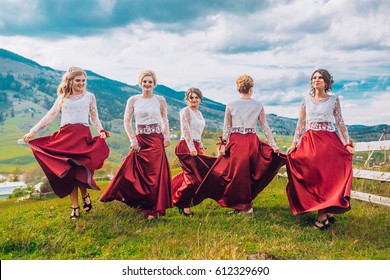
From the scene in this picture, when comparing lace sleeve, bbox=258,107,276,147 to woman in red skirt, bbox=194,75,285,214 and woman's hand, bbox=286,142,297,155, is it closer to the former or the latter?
woman in red skirt, bbox=194,75,285,214

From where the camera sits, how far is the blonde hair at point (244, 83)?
7.89 meters

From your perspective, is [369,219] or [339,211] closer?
[339,211]

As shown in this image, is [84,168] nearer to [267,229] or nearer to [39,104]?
[267,229]

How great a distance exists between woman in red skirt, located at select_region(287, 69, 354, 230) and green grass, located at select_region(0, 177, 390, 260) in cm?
56

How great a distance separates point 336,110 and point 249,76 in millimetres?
1747

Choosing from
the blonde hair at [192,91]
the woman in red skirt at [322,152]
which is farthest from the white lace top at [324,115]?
the blonde hair at [192,91]

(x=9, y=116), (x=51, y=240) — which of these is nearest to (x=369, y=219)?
(x=51, y=240)

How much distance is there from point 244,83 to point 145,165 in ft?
8.15

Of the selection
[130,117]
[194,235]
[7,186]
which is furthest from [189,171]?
[7,186]

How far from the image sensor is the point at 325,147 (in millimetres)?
7398

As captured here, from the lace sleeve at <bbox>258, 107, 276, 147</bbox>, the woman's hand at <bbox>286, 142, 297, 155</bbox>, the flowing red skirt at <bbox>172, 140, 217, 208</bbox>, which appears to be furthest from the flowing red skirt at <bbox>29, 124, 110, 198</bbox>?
the woman's hand at <bbox>286, 142, 297, 155</bbox>

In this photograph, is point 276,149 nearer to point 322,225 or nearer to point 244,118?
point 244,118

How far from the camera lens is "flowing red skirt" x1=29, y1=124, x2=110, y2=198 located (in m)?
7.47

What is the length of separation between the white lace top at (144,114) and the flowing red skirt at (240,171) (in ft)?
4.74
